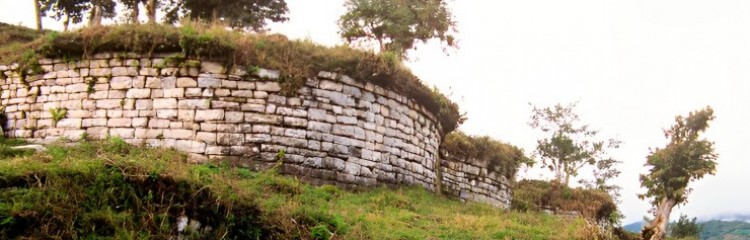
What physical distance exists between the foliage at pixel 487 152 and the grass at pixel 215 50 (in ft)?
12.4

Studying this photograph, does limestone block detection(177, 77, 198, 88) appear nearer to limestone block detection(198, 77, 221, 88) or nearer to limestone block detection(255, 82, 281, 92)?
limestone block detection(198, 77, 221, 88)

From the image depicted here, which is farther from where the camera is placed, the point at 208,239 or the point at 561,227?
the point at 561,227

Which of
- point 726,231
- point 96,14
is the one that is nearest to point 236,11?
point 96,14

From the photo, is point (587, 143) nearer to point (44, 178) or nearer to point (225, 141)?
point (225, 141)

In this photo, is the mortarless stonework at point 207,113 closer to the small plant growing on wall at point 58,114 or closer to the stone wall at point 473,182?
the small plant growing on wall at point 58,114

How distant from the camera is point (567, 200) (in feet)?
62.3

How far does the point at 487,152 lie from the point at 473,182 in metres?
0.94

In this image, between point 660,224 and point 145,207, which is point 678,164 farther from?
point 145,207

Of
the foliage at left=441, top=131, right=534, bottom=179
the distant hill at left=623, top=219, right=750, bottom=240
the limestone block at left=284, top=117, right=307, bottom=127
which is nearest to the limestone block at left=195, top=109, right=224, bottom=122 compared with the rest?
the limestone block at left=284, top=117, right=307, bottom=127

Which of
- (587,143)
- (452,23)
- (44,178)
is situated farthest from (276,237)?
(587,143)

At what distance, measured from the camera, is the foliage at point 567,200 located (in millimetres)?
18469

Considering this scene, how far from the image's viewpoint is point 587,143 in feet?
98.8

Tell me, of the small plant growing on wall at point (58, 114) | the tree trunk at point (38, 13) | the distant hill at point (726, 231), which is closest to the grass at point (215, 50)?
the small plant growing on wall at point (58, 114)

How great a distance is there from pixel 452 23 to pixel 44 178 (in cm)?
1543
